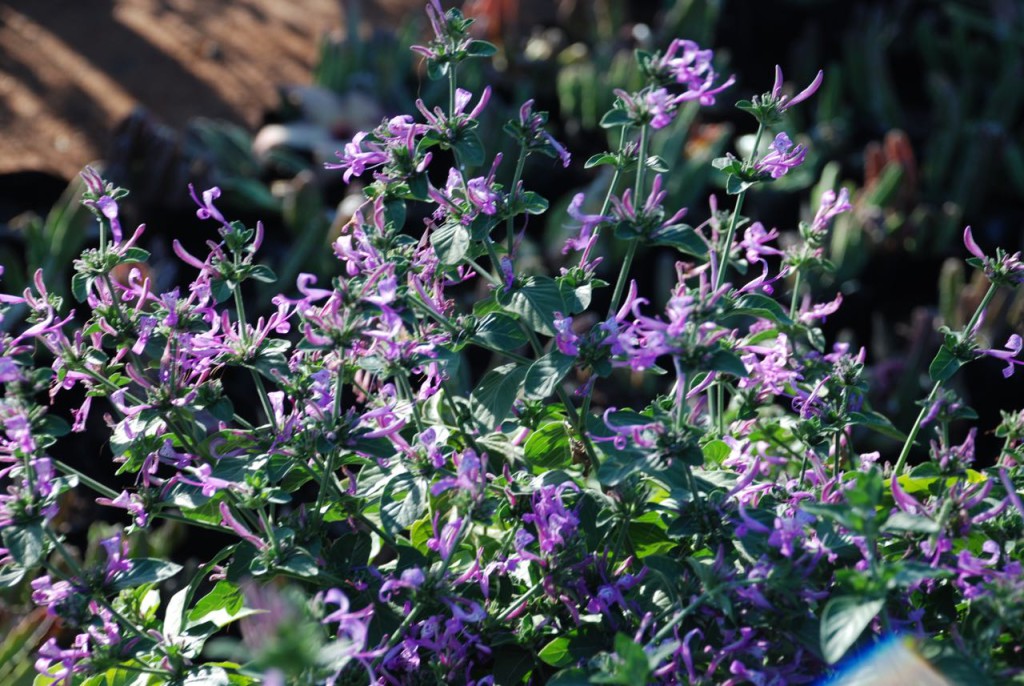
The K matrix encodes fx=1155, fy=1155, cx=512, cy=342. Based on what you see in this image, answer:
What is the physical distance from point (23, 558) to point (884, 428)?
109 cm

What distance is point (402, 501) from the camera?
4.08 ft

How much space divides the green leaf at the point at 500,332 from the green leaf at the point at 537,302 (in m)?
0.03

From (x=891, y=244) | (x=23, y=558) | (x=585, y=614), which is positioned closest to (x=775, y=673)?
(x=585, y=614)

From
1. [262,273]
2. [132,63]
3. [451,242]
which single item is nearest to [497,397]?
[451,242]

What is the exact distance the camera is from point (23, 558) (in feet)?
3.76

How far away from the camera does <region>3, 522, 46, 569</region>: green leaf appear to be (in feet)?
3.76

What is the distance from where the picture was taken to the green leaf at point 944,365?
1339mm

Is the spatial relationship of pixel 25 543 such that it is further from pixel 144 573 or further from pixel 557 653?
pixel 557 653

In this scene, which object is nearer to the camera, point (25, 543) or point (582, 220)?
point (25, 543)

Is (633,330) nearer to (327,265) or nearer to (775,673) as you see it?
(775,673)

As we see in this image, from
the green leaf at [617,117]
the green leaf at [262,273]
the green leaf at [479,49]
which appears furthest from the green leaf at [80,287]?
the green leaf at [617,117]

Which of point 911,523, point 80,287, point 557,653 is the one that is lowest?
point 557,653

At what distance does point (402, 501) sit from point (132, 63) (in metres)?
4.14

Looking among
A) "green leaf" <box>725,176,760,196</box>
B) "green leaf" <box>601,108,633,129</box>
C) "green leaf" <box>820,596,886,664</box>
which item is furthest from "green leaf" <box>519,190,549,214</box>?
"green leaf" <box>820,596,886,664</box>
